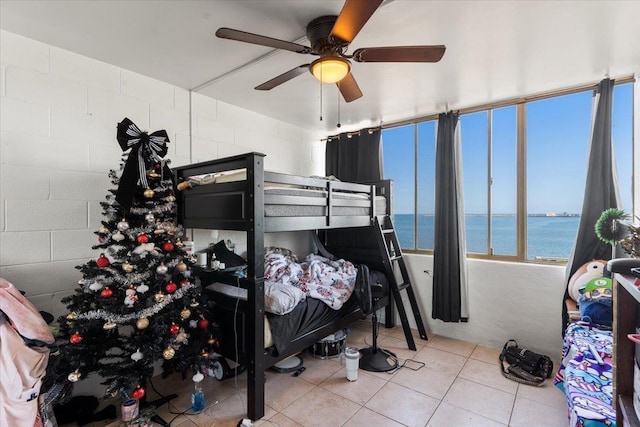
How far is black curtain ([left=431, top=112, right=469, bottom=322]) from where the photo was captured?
3.00 metres

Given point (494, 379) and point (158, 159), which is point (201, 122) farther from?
point (494, 379)

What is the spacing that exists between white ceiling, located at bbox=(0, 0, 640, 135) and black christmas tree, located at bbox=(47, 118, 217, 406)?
0.62 metres

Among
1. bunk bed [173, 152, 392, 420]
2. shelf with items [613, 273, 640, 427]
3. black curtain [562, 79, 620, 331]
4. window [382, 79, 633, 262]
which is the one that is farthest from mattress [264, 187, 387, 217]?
black curtain [562, 79, 620, 331]

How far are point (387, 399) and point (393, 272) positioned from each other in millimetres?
1152

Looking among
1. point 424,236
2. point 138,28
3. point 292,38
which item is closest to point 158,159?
point 138,28

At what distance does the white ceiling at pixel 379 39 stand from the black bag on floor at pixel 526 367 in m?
2.32

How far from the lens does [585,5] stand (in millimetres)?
1576

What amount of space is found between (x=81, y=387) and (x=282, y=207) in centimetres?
186

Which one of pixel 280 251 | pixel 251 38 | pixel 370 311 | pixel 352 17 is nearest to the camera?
pixel 352 17

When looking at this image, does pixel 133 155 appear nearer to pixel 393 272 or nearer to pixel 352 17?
pixel 352 17

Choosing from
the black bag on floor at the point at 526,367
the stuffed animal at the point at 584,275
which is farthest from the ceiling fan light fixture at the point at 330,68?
the black bag on floor at the point at 526,367

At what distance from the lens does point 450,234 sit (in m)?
3.01

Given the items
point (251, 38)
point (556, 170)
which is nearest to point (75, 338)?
point (251, 38)

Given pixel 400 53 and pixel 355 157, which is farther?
pixel 355 157
